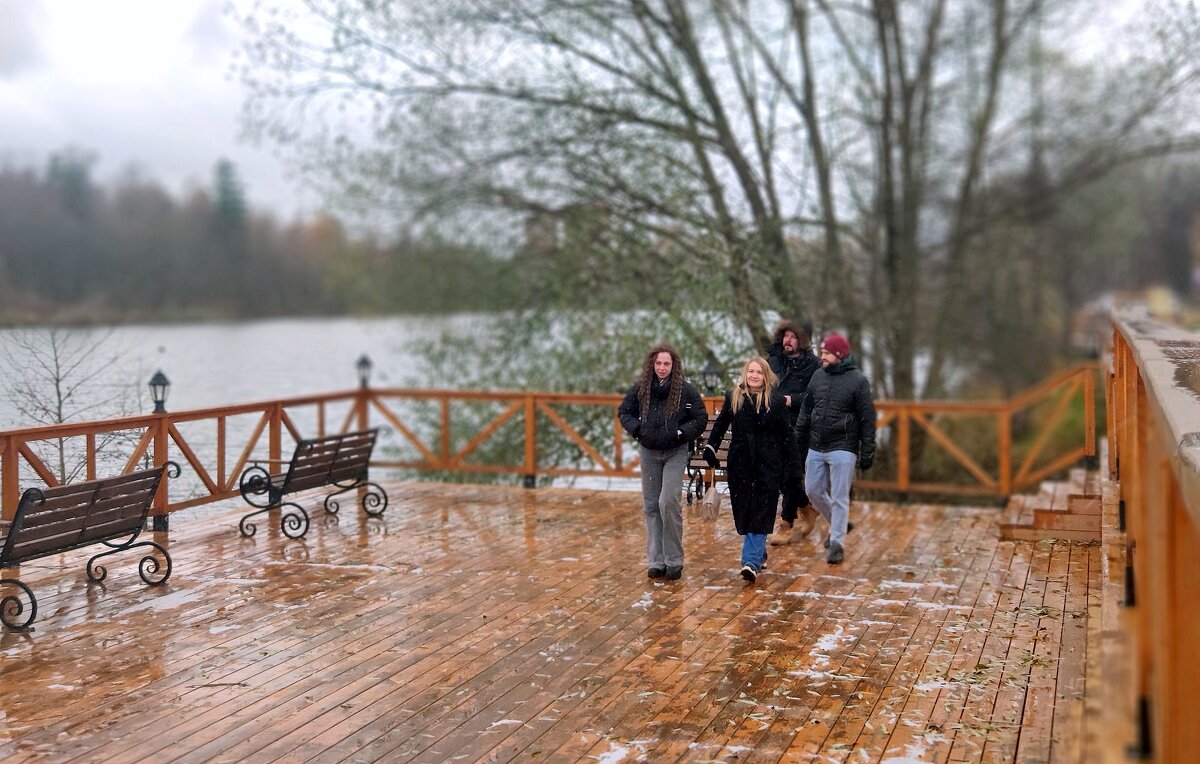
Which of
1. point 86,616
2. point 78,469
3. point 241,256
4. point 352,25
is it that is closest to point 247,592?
point 86,616

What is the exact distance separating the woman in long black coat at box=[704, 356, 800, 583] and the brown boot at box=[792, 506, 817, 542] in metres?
1.43

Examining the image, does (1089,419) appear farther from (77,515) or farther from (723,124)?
(77,515)

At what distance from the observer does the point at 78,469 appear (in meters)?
8.52

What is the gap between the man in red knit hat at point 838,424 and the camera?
786cm

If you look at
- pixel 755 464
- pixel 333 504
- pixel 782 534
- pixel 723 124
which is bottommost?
pixel 782 534

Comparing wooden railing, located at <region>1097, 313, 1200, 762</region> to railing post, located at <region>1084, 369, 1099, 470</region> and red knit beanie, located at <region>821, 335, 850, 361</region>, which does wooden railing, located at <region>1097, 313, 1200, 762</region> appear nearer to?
red knit beanie, located at <region>821, 335, 850, 361</region>

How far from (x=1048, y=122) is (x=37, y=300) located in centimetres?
1318

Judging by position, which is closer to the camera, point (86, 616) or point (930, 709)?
point (930, 709)

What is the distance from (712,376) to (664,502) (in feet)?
12.6

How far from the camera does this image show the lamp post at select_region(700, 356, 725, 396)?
10.9 m

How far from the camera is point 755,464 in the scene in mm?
7301

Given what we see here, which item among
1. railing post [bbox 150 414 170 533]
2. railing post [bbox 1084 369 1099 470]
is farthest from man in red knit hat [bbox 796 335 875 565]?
railing post [bbox 150 414 170 533]

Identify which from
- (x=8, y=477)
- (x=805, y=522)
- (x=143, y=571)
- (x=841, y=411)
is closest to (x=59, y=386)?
(x=8, y=477)

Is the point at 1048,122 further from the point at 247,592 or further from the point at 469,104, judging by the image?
the point at 247,592
